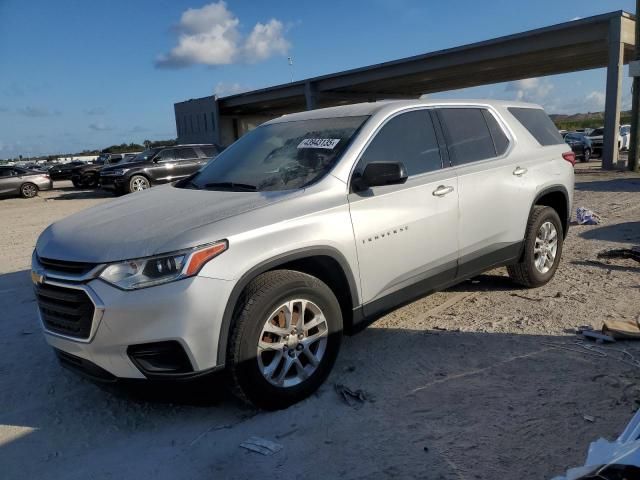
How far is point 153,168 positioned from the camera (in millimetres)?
18078

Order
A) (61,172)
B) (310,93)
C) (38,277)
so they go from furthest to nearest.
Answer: (310,93)
(61,172)
(38,277)

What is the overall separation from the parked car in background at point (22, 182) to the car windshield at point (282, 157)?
20.4 metres

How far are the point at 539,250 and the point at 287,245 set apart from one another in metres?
3.16

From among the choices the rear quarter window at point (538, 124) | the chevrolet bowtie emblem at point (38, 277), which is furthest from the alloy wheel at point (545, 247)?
the chevrolet bowtie emblem at point (38, 277)

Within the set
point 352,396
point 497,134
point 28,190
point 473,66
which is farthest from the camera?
point 473,66

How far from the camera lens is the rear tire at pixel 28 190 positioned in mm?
21484

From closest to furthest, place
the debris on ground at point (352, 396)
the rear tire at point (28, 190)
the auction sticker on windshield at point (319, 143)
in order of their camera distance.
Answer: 1. the debris on ground at point (352, 396)
2. the auction sticker on windshield at point (319, 143)
3. the rear tire at point (28, 190)

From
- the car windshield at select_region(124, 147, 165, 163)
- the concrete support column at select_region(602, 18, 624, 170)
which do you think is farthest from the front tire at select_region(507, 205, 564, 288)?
the concrete support column at select_region(602, 18, 624, 170)

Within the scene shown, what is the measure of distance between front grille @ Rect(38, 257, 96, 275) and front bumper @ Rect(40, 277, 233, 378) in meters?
0.09

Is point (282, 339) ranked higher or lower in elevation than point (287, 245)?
lower

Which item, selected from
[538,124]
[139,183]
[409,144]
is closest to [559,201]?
[538,124]

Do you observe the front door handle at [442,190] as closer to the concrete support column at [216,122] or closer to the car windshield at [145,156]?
the car windshield at [145,156]

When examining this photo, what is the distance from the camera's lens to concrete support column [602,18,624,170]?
19.6 m

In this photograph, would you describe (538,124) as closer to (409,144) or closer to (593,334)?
(409,144)
